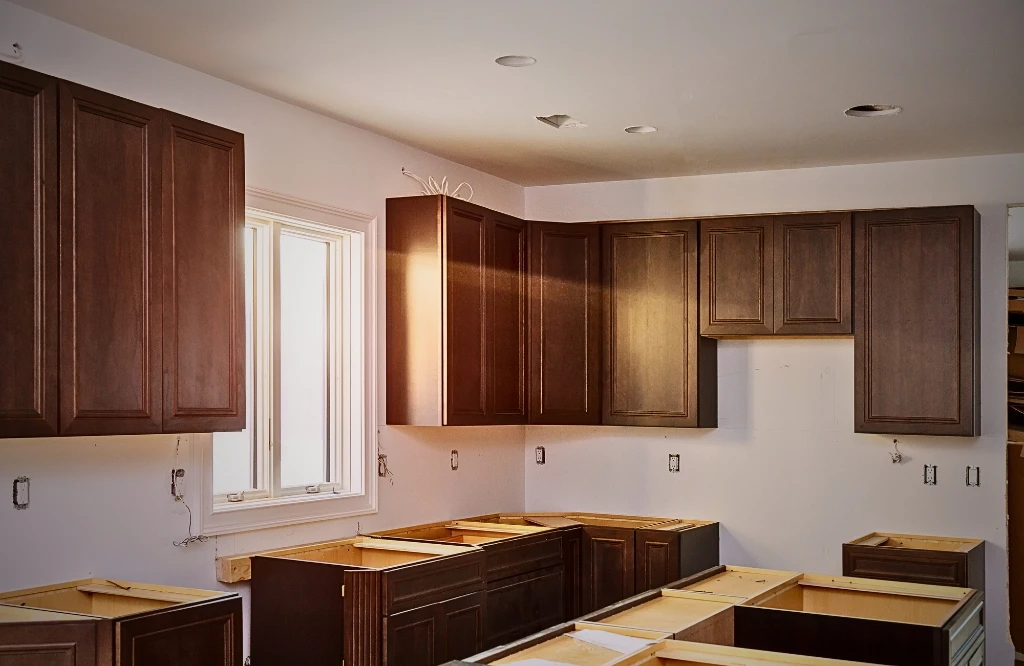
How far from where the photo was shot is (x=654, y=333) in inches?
241

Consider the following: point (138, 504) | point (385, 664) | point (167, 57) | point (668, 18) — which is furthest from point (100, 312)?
point (668, 18)

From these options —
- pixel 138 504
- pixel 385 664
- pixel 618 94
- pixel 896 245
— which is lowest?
pixel 385 664

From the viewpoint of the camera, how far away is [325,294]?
5156 millimetres

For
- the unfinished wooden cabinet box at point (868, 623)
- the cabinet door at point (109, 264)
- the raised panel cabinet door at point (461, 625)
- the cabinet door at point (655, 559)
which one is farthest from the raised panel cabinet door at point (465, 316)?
the unfinished wooden cabinet box at point (868, 623)

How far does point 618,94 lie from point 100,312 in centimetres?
228

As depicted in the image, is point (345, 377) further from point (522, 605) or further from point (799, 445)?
point (799, 445)

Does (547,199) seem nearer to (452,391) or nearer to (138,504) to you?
(452,391)

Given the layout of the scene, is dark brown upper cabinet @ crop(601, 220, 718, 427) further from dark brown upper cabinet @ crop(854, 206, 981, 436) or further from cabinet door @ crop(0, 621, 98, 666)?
cabinet door @ crop(0, 621, 98, 666)

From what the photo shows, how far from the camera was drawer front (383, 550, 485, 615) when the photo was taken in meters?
4.16

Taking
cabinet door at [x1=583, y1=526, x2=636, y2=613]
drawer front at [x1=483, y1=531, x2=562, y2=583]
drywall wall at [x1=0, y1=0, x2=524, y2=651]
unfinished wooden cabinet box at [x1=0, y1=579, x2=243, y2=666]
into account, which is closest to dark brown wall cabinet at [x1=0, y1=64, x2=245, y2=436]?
drywall wall at [x1=0, y1=0, x2=524, y2=651]

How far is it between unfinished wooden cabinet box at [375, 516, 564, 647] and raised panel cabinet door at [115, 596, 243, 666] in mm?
1652

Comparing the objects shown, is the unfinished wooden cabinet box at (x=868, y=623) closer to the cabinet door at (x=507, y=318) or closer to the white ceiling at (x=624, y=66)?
the white ceiling at (x=624, y=66)

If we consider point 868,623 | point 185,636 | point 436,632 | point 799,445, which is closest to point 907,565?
point 799,445

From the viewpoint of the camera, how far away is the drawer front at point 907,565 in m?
5.12
